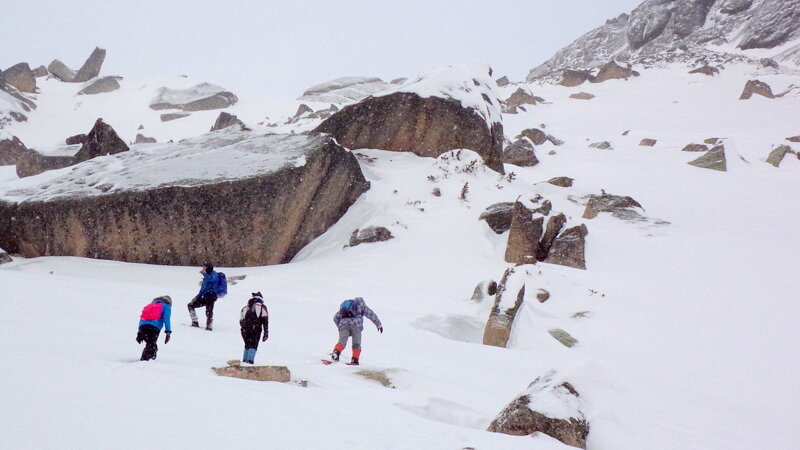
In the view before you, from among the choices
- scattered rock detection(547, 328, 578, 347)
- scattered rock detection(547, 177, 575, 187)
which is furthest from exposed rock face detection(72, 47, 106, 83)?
scattered rock detection(547, 328, 578, 347)

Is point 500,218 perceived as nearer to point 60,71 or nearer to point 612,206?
point 612,206

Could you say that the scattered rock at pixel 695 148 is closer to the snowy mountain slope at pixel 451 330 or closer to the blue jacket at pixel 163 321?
the snowy mountain slope at pixel 451 330

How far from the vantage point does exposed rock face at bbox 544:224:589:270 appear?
12836mm

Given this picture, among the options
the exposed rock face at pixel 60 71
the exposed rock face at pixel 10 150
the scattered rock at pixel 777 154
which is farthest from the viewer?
the exposed rock face at pixel 60 71

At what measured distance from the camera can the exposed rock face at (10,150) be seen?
27109 millimetres

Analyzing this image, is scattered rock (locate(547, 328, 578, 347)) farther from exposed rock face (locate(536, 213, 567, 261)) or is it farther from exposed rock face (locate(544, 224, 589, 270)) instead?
exposed rock face (locate(536, 213, 567, 261))

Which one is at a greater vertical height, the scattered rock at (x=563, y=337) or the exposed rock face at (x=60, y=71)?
the exposed rock face at (x=60, y=71)

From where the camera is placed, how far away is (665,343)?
915cm

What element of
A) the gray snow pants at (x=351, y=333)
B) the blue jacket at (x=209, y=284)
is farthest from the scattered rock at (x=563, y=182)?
the blue jacket at (x=209, y=284)

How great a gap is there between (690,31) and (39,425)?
227ft

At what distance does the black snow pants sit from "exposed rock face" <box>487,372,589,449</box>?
3.79 meters

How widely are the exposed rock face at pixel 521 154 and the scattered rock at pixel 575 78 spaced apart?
23.2 m

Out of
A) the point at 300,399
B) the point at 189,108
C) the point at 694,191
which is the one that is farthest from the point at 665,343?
the point at 189,108

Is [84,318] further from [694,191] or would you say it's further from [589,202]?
[694,191]
